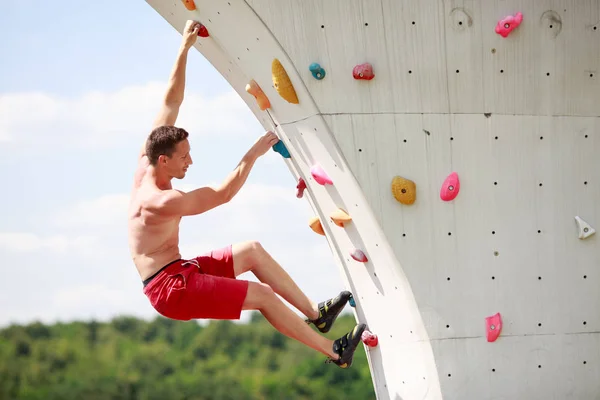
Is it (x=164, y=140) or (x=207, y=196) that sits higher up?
(x=164, y=140)

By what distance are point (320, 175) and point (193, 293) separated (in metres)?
0.93

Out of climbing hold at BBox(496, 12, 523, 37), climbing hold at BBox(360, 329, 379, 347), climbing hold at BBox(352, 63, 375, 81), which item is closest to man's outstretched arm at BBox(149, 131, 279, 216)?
climbing hold at BBox(352, 63, 375, 81)

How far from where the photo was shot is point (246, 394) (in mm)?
16000

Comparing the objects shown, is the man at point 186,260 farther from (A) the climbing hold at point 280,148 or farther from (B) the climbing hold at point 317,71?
(B) the climbing hold at point 317,71

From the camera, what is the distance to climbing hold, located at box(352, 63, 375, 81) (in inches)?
177

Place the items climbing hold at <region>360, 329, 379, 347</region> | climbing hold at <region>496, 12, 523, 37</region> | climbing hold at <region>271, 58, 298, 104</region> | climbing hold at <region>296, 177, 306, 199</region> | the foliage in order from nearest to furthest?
climbing hold at <region>496, 12, 523, 37</region>
climbing hold at <region>271, 58, 298, 104</region>
climbing hold at <region>360, 329, 379, 347</region>
climbing hold at <region>296, 177, 306, 199</region>
the foliage

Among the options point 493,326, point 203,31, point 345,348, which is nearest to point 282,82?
point 203,31

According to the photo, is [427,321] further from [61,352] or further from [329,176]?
[61,352]

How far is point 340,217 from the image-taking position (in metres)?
4.88

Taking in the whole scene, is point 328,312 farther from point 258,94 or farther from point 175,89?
point 175,89

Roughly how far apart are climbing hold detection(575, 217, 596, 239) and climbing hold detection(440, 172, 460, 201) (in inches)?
26.8

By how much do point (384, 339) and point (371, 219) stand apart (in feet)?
2.38

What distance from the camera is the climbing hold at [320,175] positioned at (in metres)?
4.84

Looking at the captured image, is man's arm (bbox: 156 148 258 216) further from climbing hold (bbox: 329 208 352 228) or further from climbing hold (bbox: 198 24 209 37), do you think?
climbing hold (bbox: 198 24 209 37)
